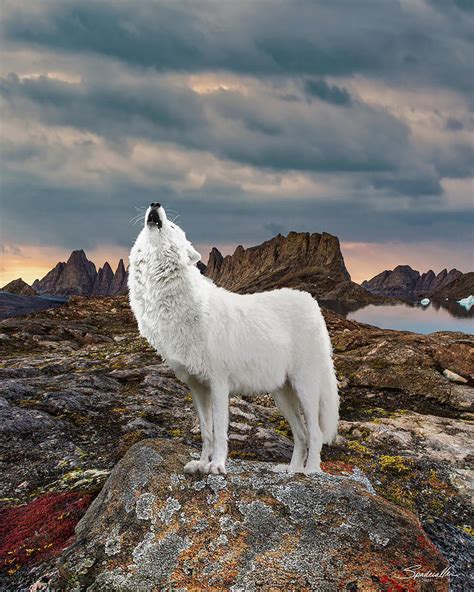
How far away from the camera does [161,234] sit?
6078 mm

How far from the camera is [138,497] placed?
500 centimetres

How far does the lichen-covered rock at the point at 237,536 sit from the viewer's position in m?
4.17

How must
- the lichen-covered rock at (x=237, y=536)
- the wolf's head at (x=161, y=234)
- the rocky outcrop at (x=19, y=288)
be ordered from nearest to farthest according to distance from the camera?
the lichen-covered rock at (x=237, y=536)
the wolf's head at (x=161, y=234)
the rocky outcrop at (x=19, y=288)

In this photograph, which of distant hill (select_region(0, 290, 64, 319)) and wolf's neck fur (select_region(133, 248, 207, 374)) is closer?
wolf's neck fur (select_region(133, 248, 207, 374))

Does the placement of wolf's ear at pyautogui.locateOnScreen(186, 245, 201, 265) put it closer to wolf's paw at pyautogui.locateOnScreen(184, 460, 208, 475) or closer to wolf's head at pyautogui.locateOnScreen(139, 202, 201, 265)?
wolf's head at pyautogui.locateOnScreen(139, 202, 201, 265)

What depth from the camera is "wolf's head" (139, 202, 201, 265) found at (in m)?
5.98

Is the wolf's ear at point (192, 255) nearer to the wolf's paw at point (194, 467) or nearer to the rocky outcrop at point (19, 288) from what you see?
the wolf's paw at point (194, 467)

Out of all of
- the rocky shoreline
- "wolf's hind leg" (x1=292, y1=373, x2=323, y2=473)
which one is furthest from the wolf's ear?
the rocky shoreline

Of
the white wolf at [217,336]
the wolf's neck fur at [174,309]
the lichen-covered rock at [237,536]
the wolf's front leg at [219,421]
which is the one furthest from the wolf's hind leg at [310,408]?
the wolf's neck fur at [174,309]

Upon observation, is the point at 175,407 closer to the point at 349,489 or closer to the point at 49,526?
the point at 49,526

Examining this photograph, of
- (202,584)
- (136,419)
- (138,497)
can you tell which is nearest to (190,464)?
(138,497)

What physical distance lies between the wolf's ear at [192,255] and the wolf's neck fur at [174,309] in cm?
21

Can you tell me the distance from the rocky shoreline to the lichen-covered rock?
399 mm

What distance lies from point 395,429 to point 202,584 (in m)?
6.99
